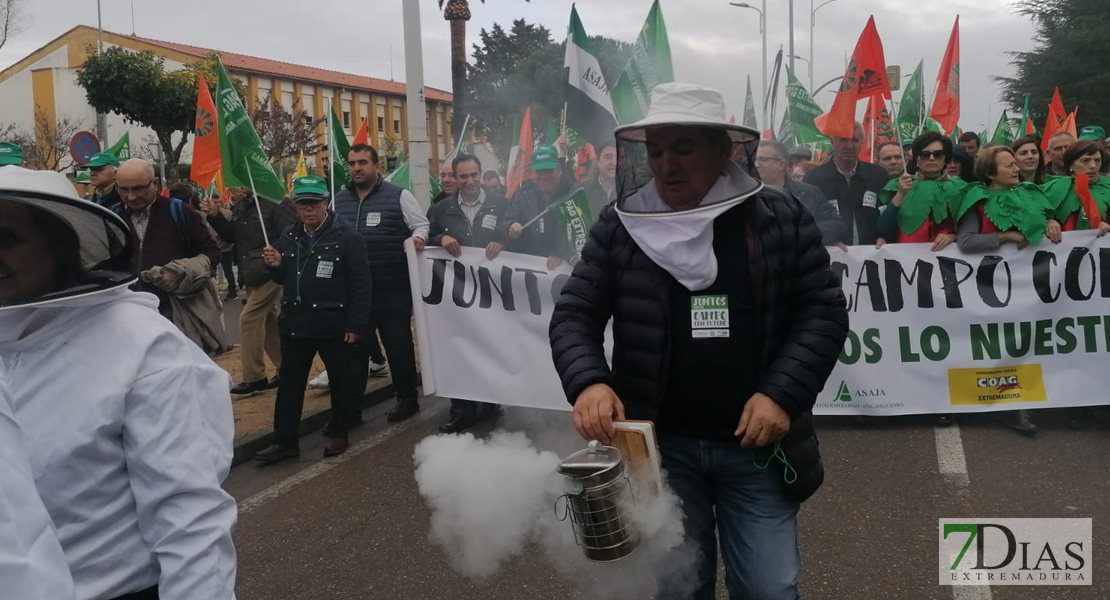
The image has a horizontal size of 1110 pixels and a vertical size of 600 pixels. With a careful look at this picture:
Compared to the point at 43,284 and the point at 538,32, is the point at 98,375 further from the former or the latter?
the point at 538,32

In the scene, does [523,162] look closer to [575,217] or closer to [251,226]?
[251,226]

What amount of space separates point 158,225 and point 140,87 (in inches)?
1021

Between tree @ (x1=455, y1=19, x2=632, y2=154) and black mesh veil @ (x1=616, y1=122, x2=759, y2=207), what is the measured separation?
2999cm

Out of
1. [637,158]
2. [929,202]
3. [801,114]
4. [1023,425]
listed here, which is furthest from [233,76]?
[637,158]

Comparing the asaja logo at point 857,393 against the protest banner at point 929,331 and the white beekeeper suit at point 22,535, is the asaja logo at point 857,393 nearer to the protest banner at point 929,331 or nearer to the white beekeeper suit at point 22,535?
the protest banner at point 929,331

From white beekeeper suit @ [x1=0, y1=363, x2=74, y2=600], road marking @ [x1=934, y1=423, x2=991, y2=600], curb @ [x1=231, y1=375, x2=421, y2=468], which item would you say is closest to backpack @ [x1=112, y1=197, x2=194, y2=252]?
curb @ [x1=231, y1=375, x2=421, y2=468]

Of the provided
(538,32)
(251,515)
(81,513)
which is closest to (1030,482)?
(251,515)

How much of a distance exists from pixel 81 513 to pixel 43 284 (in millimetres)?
412

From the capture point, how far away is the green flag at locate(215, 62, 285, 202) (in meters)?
6.46

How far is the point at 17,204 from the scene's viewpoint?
1.58 m

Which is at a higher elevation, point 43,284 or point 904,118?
point 904,118

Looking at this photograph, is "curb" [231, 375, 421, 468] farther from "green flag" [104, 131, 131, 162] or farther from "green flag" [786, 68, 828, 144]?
"green flag" [104, 131, 131, 162]

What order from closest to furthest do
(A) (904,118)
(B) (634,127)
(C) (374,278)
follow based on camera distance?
(B) (634,127) → (C) (374,278) → (A) (904,118)

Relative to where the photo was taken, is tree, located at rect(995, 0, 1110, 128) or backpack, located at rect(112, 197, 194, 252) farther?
tree, located at rect(995, 0, 1110, 128)
